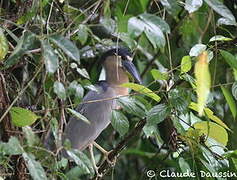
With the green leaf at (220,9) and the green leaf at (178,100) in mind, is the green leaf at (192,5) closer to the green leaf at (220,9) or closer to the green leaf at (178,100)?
the green leaf at (220,9)

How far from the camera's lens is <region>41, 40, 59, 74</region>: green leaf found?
1027 millimetres

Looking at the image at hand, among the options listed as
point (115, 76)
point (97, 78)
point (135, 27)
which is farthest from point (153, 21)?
point (97, 78)

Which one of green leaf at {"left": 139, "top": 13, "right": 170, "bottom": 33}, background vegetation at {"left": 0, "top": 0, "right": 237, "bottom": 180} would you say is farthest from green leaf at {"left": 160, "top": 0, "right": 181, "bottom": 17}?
green leaf at {"left": 139, "top": 13, "right": 170, "bottom": 33}

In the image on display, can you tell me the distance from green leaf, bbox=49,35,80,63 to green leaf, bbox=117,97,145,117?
324mm

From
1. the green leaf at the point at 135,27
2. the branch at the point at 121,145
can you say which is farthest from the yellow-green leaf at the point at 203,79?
the branch at the point at 121,145

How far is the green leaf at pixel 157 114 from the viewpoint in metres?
1.33

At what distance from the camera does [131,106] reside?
1.38 meters

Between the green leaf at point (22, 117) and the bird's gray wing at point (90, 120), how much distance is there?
55 centimetres

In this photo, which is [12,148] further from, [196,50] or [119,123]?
[196,50]

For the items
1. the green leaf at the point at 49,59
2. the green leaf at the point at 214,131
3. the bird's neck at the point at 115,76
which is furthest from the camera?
the bird's neck at the point at 115,76

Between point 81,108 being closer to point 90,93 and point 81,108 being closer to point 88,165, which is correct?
point 90,93

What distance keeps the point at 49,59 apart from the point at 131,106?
1.27ft

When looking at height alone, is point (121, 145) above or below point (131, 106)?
below

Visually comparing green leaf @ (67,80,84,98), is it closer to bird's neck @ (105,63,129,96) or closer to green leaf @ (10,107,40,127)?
green leaf @ (10,107,40,127)
